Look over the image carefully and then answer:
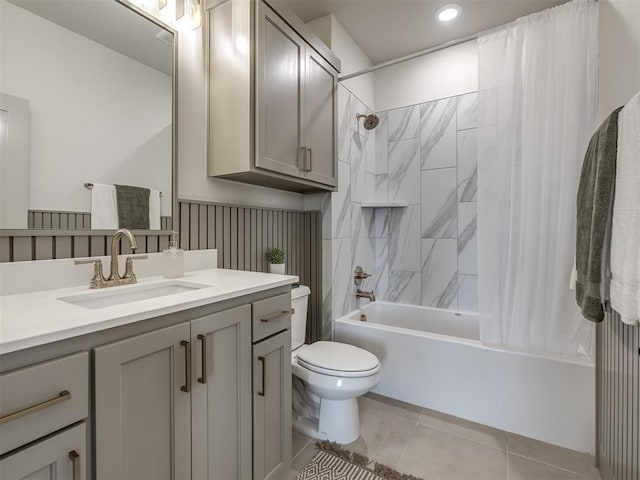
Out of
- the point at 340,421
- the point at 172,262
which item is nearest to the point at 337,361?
the point at 340,421

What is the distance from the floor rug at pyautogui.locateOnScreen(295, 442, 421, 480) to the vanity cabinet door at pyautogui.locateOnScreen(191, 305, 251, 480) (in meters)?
0.41

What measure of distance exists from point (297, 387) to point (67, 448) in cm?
135

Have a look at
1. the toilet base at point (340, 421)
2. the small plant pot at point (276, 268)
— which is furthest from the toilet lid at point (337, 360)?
the small plant pot at point (276, 268)

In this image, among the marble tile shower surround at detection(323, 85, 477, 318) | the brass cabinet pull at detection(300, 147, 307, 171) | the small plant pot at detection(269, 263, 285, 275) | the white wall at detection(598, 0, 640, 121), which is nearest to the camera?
the white wall at detection(598, 0, 640, 121)

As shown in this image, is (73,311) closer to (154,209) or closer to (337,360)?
Answer: (154,209)

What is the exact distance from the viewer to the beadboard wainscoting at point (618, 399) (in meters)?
1.05

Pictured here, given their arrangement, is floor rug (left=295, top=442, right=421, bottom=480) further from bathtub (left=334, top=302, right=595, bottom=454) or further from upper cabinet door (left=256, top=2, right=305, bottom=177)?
upper cabinet door (left=256, top=2, right=305, bottom=177)

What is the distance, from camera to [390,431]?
177cm

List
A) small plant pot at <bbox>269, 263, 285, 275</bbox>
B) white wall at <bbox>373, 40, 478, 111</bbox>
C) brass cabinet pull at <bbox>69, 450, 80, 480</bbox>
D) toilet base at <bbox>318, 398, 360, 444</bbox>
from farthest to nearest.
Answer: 1. white wall at <bbox>373, 40, 478, 111</bbox>
2. small plant pot at <bbox>269, 263, 285, 275</bbox>
3. toilet base at <bbox>318, 398, 360, 444</bbox>
4. brass cabinet pull at <bbox>69, 450, 80, 480</bbox>

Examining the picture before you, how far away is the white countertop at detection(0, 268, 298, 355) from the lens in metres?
0.67

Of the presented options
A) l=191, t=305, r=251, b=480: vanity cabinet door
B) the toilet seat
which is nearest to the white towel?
l=191, t=305, r=251, b=480: vanity cabinet door

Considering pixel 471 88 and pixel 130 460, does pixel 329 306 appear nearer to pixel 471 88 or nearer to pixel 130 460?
pixel 130 460

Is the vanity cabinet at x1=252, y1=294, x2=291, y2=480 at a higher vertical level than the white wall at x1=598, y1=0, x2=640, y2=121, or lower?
lower

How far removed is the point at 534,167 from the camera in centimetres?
160
